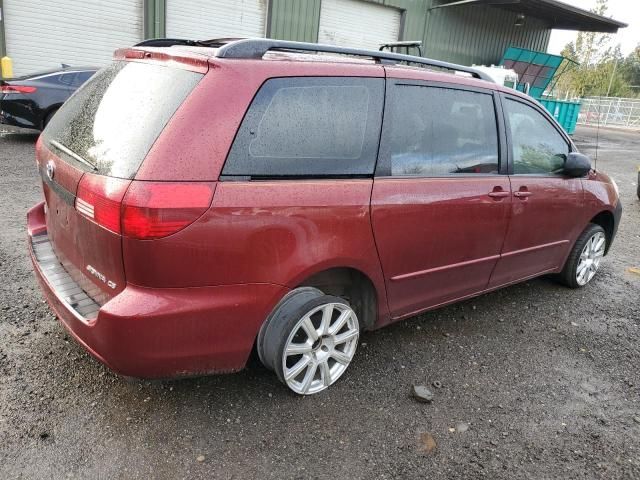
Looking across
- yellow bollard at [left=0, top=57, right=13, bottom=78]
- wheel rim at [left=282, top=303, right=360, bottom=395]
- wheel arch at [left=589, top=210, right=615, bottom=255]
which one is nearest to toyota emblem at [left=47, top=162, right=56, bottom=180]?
wheel rim at [left=282, top=303, right=360, bottom=395]

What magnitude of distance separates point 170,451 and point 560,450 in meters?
1.84

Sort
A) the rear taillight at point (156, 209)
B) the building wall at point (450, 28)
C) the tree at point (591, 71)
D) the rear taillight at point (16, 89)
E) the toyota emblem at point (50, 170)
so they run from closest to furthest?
1. the rear taillight at point (156, 209)
2. the toyota emblem at point (50, 170)
3. the rear taillight at point (16, 89)
4. the building wall at point (450, 28)
5. the tree at point (591, 71)

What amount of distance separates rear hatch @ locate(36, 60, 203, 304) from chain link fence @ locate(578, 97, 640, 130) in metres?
35.3

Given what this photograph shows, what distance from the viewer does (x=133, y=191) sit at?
7.00 feet

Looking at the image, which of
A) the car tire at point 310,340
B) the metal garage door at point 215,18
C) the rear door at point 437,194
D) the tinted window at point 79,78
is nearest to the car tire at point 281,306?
the car tire at point 310,340

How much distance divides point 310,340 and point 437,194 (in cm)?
111

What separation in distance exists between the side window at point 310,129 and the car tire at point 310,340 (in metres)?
0.66

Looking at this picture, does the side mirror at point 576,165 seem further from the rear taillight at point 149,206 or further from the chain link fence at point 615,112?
the chain link fence at point 615,112

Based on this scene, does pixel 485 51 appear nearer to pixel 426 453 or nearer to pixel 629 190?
pixel 629 190

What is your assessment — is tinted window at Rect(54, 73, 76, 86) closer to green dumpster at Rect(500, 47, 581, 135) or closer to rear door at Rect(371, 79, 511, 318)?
rear door at Rect(371, 79, 511, 318)

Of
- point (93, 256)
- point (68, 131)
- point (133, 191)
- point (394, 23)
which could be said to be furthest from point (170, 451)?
point (394, 23)

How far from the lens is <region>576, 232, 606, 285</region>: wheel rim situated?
15.1ft

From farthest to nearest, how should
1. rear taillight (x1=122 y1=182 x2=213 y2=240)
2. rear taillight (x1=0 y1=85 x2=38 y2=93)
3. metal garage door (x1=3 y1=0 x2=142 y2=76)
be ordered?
1. metal garage door (x1=3 y1=0 x2=142 y2=76)
2. rear taillight (x1=0 y1=85 x2=38 y2=93)
3. rear taillight (x1=122 y1=182 x2=213 y2=240)

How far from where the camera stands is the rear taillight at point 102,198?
7.09ft
